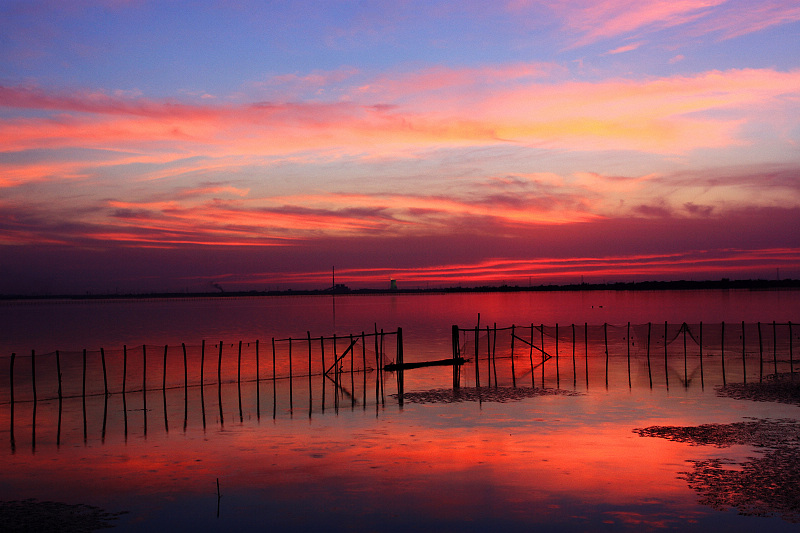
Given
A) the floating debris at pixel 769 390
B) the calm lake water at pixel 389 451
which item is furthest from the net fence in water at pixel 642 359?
the floating debris at pixel 769 390

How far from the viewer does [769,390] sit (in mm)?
26406

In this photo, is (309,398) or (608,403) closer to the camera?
(608,403)

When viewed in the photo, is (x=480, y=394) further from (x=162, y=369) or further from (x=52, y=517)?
(x=162, y=369)

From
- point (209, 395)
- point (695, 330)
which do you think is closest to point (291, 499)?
point (209, 395)

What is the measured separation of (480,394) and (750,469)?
14018mm

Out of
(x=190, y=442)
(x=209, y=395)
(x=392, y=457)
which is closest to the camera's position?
(x=392, y=457)

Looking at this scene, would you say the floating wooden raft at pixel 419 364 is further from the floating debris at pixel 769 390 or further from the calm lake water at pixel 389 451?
the floating debris at pixel 769 390

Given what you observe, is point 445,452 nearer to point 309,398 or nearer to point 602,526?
point 602,526

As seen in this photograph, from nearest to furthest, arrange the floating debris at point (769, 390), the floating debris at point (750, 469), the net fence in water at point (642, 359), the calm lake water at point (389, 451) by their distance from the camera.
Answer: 1. the floating debris at point (750, 469)
2. the calm lake water at point (389, 451)
3. the floating debris at point (769, 390)
4. the net fence in water at point (642, 359)

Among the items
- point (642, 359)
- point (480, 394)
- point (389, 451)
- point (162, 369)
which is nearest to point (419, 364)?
point (480, 394)

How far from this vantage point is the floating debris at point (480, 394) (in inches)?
1043

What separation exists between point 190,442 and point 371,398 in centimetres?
952

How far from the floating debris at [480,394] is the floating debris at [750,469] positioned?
302 inches

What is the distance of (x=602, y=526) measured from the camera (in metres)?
12.0
